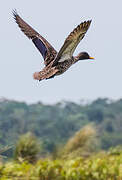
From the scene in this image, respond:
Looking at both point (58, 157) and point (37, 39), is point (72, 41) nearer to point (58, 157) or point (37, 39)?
point (37, 39)

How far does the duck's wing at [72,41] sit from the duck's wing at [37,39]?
1.54 feet

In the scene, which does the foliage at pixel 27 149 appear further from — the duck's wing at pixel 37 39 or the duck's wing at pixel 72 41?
the duck's wing at pixel 72 41

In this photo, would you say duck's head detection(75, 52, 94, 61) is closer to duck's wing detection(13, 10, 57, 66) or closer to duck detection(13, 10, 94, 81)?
duck detection(13, 10, 94, 81)

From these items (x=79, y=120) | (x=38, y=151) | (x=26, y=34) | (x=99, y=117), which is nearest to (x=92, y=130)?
(x=38, y=151)

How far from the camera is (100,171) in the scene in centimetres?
1044

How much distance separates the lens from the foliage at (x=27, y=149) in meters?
10.7

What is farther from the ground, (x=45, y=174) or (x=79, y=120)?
(x=79, y=120)

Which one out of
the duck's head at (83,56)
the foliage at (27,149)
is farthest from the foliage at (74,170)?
the duck's head at (83,56)

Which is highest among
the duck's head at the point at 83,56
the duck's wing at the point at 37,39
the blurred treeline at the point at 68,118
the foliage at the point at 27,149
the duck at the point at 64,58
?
the blurred treeline at the point at 68,118

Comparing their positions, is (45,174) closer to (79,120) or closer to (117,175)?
(117,175)

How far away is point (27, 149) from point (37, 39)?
5711mm

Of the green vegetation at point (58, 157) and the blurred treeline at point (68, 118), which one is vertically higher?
the blurred treeline at point (68, 118)

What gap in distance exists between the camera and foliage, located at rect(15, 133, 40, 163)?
10734mm

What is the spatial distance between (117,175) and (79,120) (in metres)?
37.1
